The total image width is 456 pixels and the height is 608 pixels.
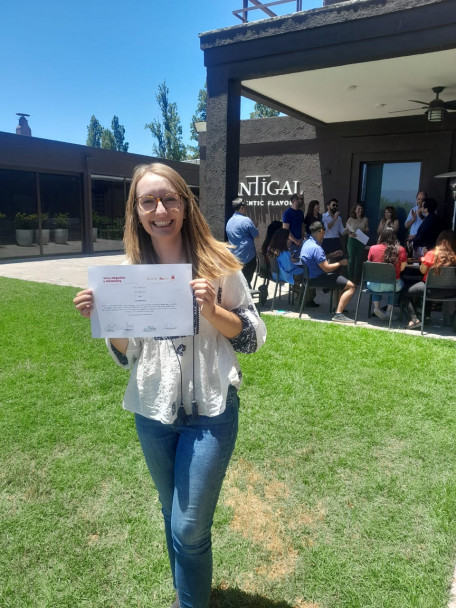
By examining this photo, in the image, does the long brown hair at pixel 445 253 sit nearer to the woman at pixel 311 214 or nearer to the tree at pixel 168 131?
the woman at pixel 311 214

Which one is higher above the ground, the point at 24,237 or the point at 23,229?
the point at 23,229

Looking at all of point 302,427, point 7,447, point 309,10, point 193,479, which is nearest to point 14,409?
point 7,447

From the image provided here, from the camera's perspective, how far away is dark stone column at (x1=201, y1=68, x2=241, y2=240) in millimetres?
7148

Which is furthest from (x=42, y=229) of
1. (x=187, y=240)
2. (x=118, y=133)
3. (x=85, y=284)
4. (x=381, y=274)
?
(x=118, y=133)

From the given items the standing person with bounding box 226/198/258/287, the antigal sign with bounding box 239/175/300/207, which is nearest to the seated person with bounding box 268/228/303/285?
the standing person with bounding box 226/198/258/287

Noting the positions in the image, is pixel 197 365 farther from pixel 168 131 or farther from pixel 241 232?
pixel 168 131

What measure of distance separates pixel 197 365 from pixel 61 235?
16.9 metres

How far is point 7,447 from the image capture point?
3.32 m

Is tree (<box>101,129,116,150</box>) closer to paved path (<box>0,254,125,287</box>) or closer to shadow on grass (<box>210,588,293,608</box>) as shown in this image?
paved path (<box>0,254,125,287</box>)

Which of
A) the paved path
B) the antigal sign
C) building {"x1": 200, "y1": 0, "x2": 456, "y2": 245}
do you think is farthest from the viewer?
the antigal sign

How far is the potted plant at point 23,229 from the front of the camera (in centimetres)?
1569

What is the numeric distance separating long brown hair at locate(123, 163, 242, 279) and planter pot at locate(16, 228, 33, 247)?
1556cm

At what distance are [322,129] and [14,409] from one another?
1042cm

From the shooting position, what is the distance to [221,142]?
718 cm
